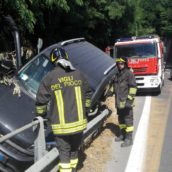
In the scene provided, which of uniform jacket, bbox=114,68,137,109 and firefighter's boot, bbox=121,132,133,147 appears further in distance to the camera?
uniform jacket, bbox=114,68,137,109

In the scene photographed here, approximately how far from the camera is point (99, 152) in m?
8.78

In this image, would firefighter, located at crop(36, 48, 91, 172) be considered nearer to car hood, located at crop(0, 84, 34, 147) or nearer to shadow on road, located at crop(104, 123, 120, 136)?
car hood, located at crop(0, 84, 34, 147)

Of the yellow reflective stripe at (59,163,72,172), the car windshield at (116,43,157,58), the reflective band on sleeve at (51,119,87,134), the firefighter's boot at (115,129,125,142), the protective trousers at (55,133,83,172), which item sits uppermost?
the reflective band on sleeve at (51,119,87,134)

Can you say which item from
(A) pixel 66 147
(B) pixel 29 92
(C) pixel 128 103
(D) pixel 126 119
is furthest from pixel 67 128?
(D) pixel 126 119

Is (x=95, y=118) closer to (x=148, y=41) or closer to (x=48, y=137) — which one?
(x=48, y=137)

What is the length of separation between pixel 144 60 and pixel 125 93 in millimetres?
8318

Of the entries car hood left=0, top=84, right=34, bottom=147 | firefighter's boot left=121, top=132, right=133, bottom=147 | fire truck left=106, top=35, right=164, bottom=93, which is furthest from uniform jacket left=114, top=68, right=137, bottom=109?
fire truck left=106, top=35, right=164, bottom=93

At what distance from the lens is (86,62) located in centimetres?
866

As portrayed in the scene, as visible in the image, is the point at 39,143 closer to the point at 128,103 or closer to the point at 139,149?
the point at 139,149

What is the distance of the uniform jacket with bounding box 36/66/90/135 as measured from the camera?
6.05 meters

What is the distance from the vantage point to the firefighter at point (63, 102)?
19.9 ft

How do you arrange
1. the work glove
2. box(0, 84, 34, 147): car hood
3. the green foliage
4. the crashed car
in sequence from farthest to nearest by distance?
the green foliage, the work glove, box(0, 84, 34, 147): car hood, the crashed car

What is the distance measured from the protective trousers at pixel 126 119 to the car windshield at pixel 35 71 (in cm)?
248

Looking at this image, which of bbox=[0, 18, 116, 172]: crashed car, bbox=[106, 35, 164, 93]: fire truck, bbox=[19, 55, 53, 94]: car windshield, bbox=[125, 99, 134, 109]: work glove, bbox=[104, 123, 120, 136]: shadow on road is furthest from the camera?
bbox=[106, 35, 164, 93]: fire truck
